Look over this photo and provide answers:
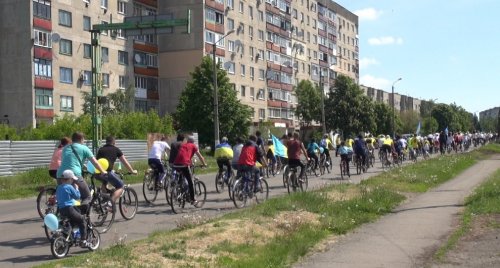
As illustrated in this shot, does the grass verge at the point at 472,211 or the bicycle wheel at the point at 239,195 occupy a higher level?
the bicycle wheel at the point at 239,195

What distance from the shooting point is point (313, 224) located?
1172 cm

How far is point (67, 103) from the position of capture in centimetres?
5309

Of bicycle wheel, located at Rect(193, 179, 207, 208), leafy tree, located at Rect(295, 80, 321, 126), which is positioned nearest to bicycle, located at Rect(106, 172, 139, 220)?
bicycle wheel, located at Rect(193, 179, 207, 208)

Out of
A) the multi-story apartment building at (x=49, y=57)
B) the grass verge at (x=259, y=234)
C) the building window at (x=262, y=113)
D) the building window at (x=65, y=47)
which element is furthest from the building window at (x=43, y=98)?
the grass verge at (x=259, y=234)

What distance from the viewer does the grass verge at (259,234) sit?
8.37 m

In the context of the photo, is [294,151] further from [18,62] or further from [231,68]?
[231,68]

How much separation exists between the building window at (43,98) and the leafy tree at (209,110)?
11.1 meters

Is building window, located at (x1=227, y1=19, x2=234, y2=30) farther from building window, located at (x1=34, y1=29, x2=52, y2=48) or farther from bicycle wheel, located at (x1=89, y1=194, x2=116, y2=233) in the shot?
bicycle wheel, located at (x1=89, y1=194, x2=116, y2=233)

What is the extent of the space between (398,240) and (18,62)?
Result: 44.6m

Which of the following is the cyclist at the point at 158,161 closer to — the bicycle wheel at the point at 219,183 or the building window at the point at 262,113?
the bicycle wheel at the point at 219,183

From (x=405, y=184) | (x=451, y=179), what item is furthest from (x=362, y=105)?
(x=405, y=184)

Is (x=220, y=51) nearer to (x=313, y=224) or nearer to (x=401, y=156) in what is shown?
(x=401, y=156)

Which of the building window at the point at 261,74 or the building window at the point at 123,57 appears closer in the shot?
the building window at the point at 123,57

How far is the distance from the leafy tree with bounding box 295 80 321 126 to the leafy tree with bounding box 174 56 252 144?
26028 mm
